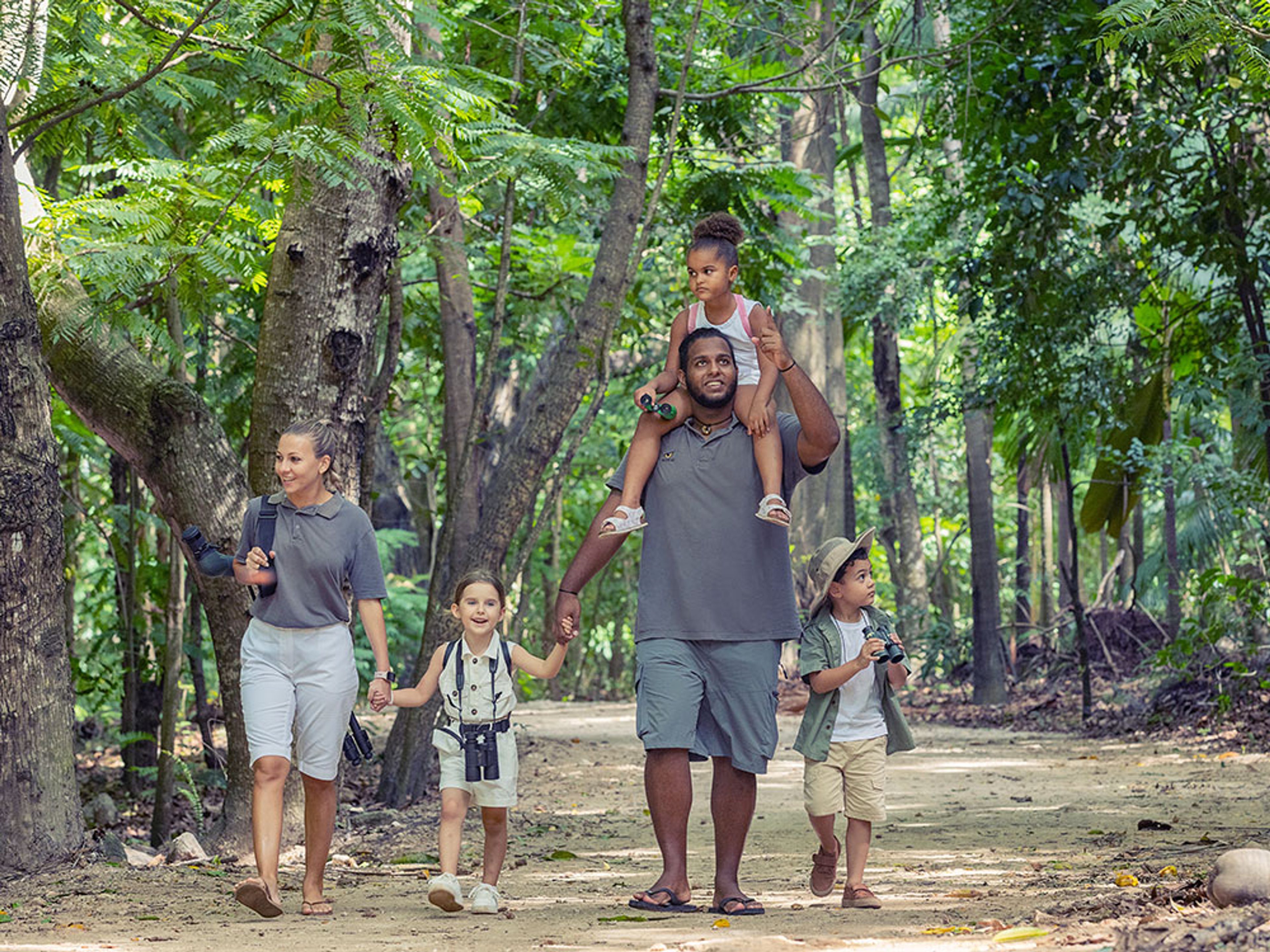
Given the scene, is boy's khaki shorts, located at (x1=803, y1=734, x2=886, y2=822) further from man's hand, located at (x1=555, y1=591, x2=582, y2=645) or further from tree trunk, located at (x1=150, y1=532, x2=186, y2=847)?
tree trunk, located at (x1=150, y1=532, x2=186, y2=847)

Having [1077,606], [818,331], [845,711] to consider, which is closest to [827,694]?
[845,711]

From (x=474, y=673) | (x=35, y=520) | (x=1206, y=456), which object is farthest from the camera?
(x=1206, y=456)

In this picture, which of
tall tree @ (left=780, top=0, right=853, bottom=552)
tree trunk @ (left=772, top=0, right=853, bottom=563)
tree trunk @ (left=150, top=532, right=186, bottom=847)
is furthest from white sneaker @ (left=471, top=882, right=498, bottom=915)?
tree trunk @ (left=772, top=0, right=853, bottom=563)

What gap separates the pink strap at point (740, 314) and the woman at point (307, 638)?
1.45 m

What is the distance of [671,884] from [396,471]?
13.9 meters

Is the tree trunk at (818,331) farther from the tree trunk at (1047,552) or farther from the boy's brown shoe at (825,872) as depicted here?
the boy's brown shoe at (825,872)

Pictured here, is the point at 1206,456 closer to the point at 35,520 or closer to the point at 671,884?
the point at 671,884

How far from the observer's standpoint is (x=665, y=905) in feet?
15.8

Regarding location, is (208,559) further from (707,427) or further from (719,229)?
(719,229)

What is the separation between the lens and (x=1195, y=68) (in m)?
10.4

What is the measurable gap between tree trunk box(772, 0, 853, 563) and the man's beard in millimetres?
13621

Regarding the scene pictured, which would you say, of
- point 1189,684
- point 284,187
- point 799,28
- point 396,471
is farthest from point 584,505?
point 284,187

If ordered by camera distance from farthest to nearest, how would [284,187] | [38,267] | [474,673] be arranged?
1. [284,187]
2. [38,267]
3. [474,673]

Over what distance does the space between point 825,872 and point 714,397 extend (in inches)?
74.0
